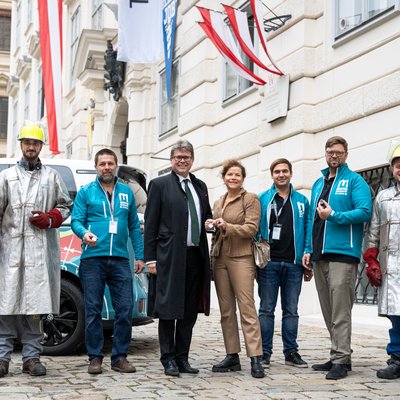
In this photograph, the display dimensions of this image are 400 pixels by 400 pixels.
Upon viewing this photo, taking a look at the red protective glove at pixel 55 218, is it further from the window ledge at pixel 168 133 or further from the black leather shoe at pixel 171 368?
the window ledge at pixel 168 133

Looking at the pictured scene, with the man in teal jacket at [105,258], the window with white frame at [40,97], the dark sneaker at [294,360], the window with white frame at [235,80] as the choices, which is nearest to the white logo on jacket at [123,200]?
the man in teal jacket at [105,258]

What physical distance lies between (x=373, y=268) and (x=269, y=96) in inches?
246

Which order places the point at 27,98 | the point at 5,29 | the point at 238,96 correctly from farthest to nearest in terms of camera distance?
1. the point at 5,29
2. the point at 27,98
3. the point at 238,96

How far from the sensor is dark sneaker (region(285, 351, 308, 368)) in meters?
6.87

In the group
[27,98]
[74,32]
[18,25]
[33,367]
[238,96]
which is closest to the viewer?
[33,367]

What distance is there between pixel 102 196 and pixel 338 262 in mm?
2064

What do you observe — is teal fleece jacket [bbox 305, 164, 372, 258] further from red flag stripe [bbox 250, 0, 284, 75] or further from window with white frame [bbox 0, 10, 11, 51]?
window with white frame [bbox 0, 10, 11, 51]

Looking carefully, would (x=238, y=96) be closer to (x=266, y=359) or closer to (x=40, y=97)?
(x=266, y=359)

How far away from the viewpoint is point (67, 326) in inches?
298

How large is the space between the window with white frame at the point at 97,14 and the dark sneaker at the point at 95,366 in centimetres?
1611

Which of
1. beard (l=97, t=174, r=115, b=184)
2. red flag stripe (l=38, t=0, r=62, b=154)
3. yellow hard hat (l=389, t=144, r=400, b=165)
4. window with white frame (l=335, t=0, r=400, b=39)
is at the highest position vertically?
red flag stripe (l=38, t=0, r=62, b=154)

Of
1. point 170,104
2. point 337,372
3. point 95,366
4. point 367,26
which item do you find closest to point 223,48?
point 367,26

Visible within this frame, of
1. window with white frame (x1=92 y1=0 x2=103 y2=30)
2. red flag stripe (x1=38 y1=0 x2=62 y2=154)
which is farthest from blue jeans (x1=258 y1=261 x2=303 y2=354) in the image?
window with white frame (x1=92 y1=0 x2=103 y2=30)

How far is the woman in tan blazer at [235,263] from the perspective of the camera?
6.33m
